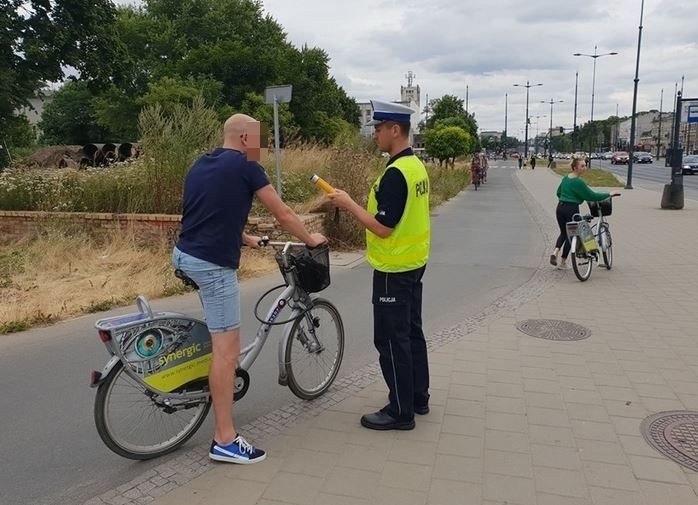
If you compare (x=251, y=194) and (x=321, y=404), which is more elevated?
(x=251, y=194)

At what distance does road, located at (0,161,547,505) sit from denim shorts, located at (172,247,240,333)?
0.87 meters

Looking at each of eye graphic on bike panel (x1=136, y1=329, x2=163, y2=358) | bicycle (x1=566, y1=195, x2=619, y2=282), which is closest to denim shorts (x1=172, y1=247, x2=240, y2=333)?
eye graphic on bike panel (x1=136, y1=329, x2=163, y2=358)

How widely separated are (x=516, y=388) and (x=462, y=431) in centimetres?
90

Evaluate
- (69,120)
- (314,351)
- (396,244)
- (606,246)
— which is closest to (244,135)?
(396,244)

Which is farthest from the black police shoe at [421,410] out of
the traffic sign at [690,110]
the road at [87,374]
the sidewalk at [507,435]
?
the traffic sign at [690,110]

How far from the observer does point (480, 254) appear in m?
10.5

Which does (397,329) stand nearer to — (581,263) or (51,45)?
(581,263)

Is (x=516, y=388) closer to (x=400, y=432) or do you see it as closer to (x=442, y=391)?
(x=442, y=391)

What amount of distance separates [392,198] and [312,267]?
70cm

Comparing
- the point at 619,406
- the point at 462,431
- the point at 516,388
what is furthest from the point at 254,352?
the point at 619,406

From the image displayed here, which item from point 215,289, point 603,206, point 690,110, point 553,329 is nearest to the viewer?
point 215,289

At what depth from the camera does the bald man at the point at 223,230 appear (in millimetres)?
2955

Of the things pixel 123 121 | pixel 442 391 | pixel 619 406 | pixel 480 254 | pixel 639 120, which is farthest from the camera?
pixel 639 120

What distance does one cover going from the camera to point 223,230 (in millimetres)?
3004
